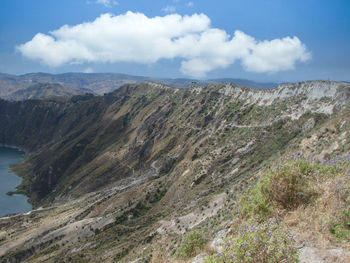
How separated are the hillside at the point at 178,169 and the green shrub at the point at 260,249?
194 inches

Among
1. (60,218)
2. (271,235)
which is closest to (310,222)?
(271,235)

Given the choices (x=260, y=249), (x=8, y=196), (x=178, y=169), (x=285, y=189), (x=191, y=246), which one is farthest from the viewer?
(x=8, y=196)

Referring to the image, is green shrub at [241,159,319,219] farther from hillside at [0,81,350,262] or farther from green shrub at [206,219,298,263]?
hillside at [0,81,350,262]

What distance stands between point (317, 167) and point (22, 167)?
600ft

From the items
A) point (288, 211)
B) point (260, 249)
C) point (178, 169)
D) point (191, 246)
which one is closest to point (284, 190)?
point (288, 211)

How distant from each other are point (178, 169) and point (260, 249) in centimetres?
5828

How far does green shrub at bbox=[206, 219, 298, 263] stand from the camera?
6.33 meters

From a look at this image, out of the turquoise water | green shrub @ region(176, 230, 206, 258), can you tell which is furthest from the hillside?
the turquoise water

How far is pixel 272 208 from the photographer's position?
9.38 m

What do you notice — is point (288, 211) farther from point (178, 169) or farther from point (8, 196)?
point (8, 196)

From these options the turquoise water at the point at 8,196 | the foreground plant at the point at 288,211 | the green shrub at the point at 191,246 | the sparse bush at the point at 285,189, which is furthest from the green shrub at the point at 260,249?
the turquoise water at the point at 8,196

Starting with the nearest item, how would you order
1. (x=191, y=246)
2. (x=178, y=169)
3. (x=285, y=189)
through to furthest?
(x=285, y=189)
(x=191, y=246)
(x=178, y=169)

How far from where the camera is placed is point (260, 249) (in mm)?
6516

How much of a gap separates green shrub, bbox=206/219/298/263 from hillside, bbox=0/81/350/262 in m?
4.93
